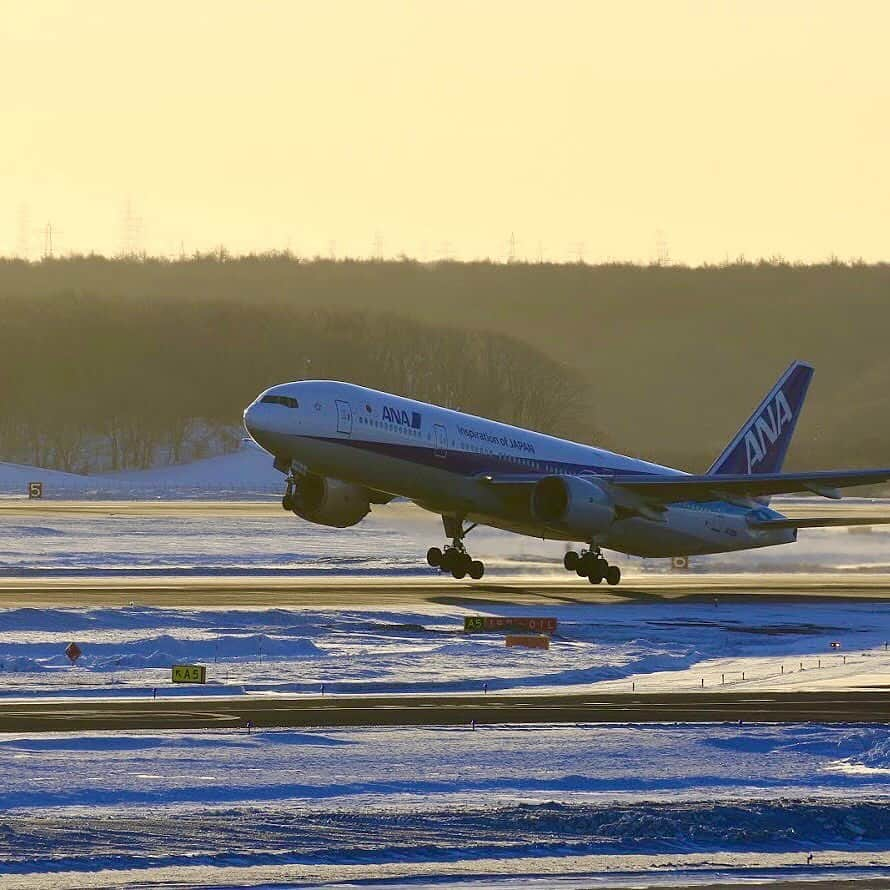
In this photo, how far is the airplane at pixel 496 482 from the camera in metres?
56.6

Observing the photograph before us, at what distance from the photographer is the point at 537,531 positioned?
201ft

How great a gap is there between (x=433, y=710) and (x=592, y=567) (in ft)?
98.0

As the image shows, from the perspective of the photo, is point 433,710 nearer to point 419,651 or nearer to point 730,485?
point 419,651

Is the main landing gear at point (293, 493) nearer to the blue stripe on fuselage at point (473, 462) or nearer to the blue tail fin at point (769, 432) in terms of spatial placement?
the blue stripe on fuselage at point (473, 462)

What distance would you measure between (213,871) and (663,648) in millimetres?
25689

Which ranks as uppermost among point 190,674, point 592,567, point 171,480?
point 171,480

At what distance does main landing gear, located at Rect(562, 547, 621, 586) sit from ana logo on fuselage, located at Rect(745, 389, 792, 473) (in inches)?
328

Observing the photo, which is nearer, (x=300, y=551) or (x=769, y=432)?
(x=769, y=432)

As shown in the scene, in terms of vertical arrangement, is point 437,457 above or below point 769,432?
below

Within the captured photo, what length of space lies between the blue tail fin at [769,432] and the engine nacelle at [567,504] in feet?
30.9

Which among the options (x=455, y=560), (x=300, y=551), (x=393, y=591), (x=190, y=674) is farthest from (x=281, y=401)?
(x=300, y=551)

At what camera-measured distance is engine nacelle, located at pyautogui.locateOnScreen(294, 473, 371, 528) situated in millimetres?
60719

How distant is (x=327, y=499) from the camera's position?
199ft

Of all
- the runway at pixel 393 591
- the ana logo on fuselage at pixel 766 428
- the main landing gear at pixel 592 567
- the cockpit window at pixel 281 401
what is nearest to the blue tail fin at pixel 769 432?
the ana logo on fuselage at pixel 766 428
